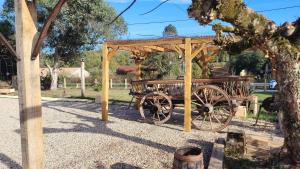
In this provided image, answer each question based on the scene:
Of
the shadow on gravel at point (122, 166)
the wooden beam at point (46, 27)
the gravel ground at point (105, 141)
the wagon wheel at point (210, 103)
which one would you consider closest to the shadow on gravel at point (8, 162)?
the gravel ground at point (105, 141)

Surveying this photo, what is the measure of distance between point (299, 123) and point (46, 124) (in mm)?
7501

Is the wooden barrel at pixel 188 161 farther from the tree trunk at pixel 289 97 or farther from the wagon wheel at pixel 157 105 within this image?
the wagon wheel at pixel 157 105

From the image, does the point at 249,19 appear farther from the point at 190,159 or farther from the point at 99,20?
the point at 99,20

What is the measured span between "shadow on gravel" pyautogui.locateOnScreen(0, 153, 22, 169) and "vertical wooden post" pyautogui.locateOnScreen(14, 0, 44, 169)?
294 cm

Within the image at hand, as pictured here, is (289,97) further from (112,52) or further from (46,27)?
(112,52)

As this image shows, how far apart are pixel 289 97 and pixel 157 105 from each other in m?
5.32

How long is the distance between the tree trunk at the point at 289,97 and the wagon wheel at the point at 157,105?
15.9 feet

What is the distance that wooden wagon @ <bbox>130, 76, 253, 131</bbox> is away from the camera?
8.97m

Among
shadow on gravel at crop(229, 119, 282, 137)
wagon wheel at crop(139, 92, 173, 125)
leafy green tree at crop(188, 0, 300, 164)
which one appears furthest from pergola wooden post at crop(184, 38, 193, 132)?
leafy green tree at crop(188, 0, 300, 164)

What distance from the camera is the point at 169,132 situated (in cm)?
864

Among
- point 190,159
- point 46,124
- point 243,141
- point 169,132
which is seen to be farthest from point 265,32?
point 46,124

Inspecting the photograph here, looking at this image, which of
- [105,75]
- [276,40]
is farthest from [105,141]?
[276,40]

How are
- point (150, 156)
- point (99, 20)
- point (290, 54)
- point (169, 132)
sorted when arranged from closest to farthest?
point (290, 54) < point (150, 156) < point (169, 132) < point (99, 20)

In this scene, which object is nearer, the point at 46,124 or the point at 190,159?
the point at 190,159
